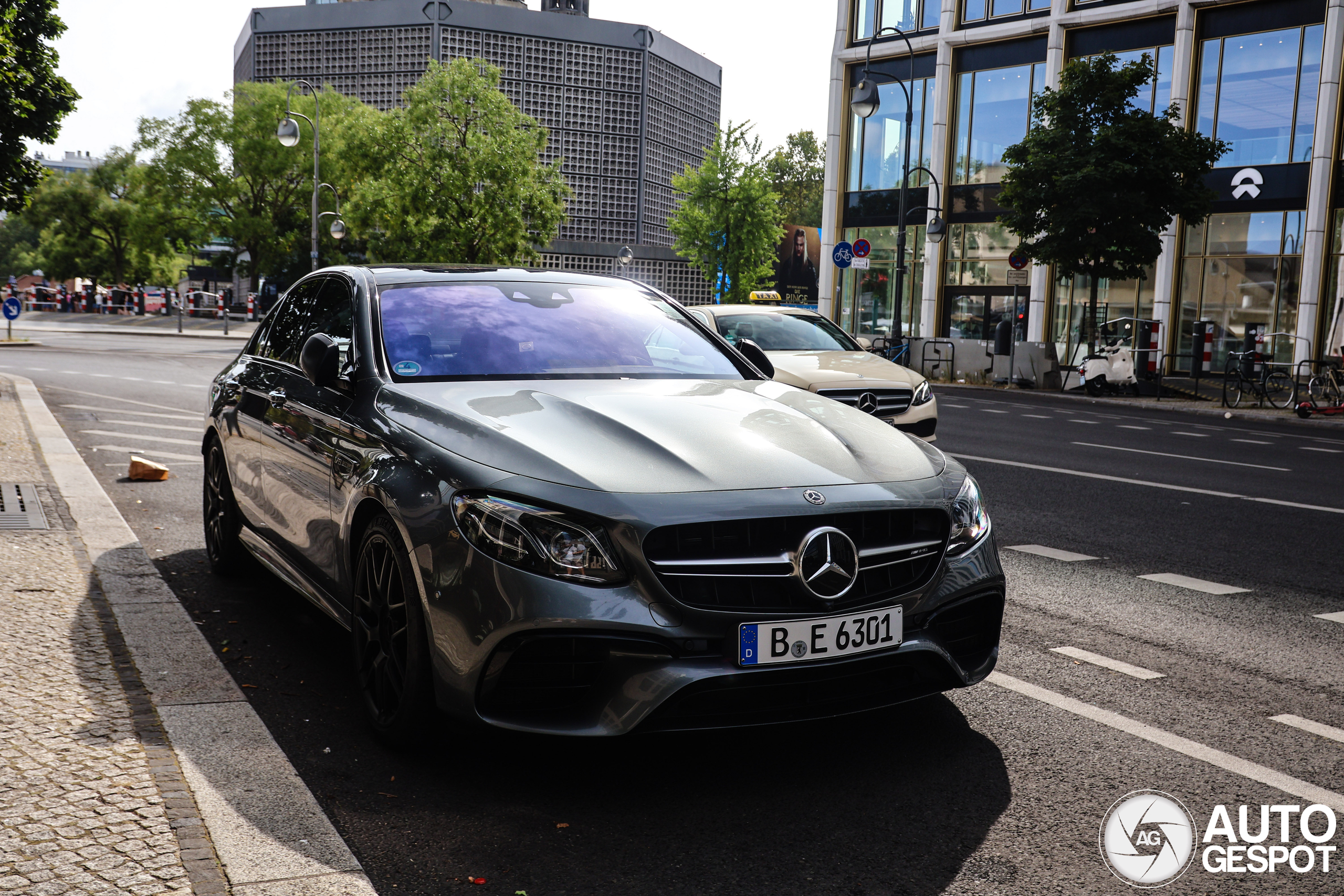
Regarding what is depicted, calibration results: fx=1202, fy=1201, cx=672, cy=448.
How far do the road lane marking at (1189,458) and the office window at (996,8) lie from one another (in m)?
26.0

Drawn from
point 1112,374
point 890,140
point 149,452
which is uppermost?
point 890,140

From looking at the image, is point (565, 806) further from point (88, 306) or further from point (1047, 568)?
point (88, 306)

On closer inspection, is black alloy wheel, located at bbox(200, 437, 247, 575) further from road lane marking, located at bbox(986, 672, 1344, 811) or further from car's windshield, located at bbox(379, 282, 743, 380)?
road lane marking, located at bbox(986, 672, 1344, 811)

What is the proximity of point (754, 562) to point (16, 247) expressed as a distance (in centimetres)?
14038

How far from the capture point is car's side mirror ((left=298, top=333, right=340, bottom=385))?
4.29m

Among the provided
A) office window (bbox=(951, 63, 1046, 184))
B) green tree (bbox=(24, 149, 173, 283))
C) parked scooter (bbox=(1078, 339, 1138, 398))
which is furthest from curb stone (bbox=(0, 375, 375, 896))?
green tree (bbox=(24, 149, 173, 283))

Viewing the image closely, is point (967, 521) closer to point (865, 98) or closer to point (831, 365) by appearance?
point (831, 365)

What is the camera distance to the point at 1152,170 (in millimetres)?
24781

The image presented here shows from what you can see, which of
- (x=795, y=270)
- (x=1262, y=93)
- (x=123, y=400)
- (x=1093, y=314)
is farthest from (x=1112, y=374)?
(x=795, y=270)

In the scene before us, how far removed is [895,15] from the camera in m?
40.6

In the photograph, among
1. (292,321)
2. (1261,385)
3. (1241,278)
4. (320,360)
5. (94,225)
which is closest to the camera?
(320,360)

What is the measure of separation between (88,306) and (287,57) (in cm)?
3538

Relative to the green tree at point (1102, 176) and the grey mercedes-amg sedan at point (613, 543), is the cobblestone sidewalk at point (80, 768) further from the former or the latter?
the green tree at point (1102, 176)

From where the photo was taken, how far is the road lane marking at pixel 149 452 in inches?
404
